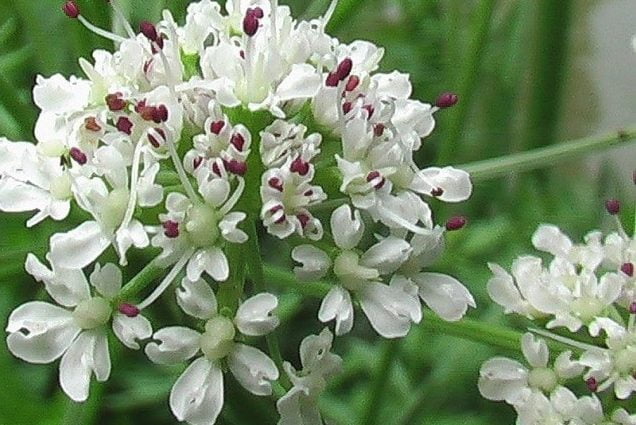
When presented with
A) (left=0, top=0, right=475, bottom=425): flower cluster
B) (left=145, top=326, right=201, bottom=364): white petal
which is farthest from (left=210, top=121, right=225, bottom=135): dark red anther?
(left=145, top=326, right=201, bottom=364): white petal

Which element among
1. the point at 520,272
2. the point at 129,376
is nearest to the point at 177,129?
the point at 520,272

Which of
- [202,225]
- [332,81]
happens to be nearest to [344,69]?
[332,81]

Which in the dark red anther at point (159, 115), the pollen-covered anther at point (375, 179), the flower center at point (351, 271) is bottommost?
the flower center at point (351, 271)

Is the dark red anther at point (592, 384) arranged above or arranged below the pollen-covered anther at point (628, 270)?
below

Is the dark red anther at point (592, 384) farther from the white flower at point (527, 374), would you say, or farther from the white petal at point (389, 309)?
the white petal at point (389, 309)

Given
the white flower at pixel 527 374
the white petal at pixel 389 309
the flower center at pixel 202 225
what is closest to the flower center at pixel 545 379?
the white flower at pixel 527 374

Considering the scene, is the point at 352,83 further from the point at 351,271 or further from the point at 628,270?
the point at 628,270

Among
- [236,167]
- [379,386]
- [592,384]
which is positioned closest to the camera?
[236,167]
